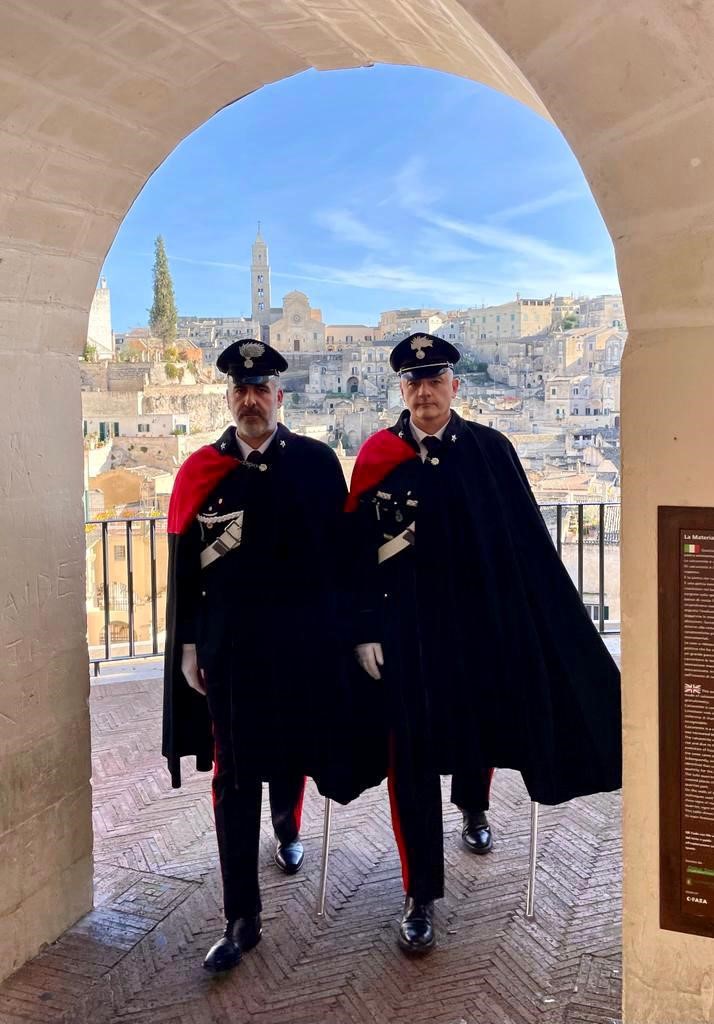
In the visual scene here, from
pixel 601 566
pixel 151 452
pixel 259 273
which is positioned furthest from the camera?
pixel 259 273

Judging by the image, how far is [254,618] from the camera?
2752 millimetres

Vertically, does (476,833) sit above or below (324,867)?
below

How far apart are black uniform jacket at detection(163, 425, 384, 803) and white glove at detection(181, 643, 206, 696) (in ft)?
0.09

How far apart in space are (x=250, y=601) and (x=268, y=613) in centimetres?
8

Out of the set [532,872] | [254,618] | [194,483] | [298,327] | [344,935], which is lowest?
[344,935]

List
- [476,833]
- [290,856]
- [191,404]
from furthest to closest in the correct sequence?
[191,404] < [476,833] < [290,856]

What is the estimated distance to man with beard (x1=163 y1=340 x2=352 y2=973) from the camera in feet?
8.94

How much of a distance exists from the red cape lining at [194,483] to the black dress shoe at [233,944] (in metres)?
1.30

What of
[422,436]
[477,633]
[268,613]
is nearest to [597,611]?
[477,633]

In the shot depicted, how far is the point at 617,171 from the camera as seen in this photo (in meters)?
1.69

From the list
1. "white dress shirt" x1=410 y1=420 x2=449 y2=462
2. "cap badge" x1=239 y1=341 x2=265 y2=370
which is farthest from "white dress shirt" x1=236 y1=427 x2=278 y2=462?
"white dress shirt" x1=410 y1=420 x2=449 y2=462

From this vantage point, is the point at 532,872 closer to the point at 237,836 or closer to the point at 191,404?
the point at 237,836

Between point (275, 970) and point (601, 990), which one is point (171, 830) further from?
point (601, 990)

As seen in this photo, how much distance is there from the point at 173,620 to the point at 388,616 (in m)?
0.73
